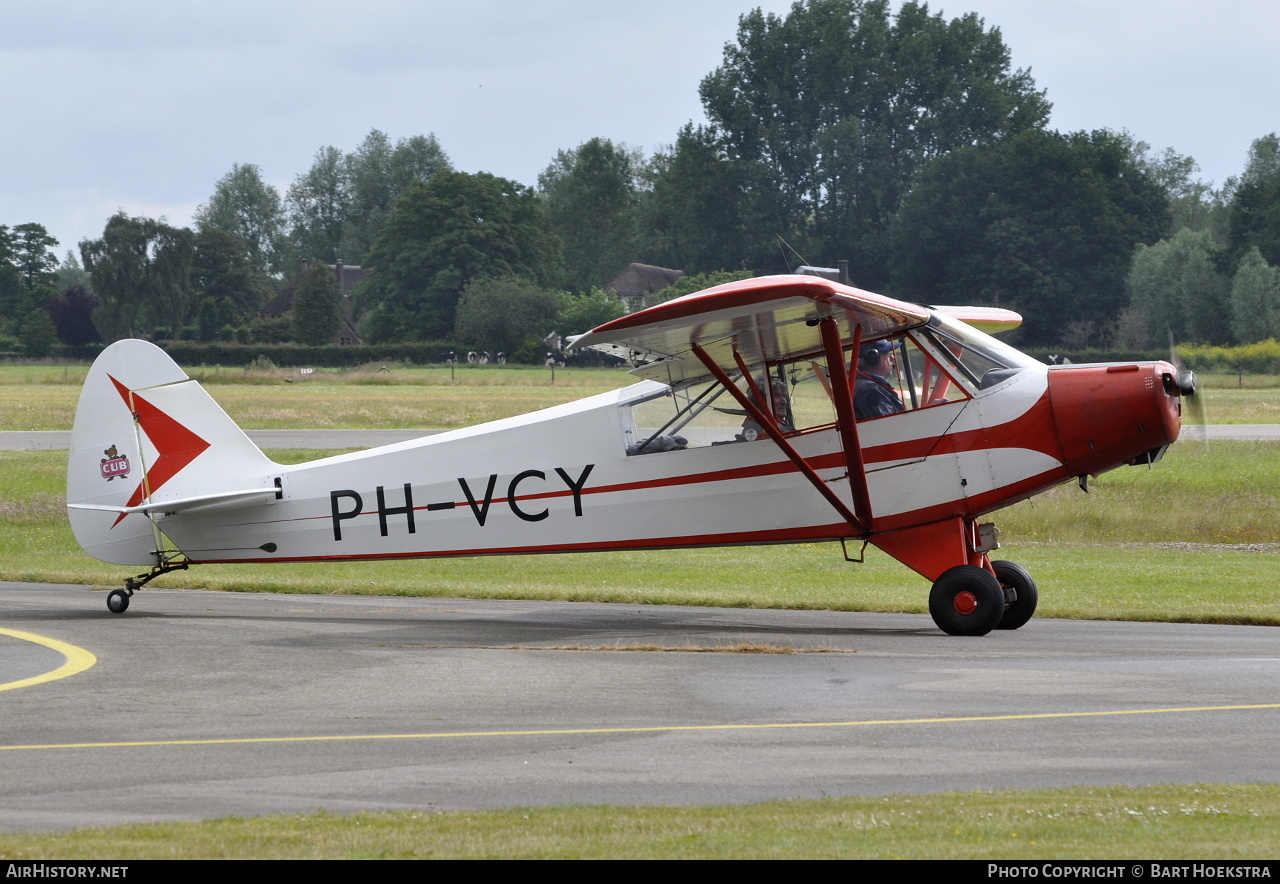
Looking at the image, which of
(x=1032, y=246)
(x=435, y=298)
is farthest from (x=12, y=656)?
(x=435, y=298)

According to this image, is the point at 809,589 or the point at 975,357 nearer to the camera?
the point at 975,357

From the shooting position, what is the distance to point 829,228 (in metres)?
102

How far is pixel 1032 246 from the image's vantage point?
87.0m

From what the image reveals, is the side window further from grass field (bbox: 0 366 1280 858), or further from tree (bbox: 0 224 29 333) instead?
tree (bbox: 0 224 29 333)

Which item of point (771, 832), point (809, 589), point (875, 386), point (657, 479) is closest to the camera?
point (771, 832)

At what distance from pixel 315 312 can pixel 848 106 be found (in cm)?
4592

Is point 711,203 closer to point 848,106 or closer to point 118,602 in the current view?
point 848,106

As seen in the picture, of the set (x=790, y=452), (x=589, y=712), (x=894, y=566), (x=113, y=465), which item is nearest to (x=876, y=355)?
(x=790, y=452)

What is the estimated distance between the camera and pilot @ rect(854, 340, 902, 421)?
12.3 metres

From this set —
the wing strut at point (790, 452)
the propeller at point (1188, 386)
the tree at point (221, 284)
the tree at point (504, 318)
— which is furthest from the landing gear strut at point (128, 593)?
the tree at point (221, 284)

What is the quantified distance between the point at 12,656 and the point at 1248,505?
21.5 meters

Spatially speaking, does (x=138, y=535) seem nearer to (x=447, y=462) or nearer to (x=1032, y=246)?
(x=447, y=462)

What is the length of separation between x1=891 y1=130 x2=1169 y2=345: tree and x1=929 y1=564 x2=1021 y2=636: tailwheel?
76.3 metres

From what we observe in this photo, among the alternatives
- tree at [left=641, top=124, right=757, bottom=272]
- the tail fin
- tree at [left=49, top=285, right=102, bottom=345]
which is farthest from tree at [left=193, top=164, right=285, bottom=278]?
the tail fin
